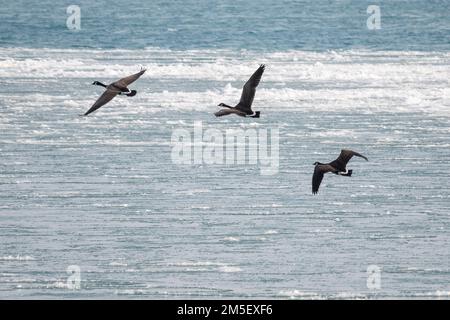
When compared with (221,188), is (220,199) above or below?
above

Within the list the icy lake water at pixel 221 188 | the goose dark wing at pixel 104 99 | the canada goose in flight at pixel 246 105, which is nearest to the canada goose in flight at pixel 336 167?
the icy lake water at pixel 221 188

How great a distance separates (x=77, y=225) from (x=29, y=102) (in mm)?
9479

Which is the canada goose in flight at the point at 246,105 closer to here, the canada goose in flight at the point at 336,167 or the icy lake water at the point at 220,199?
the canada goose in flight at the point at 336,167

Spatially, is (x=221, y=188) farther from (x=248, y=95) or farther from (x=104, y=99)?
(x=104, y=99)

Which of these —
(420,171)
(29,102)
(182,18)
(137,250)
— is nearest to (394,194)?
(420,171)

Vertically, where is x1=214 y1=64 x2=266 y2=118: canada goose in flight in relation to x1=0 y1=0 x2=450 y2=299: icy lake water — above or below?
above

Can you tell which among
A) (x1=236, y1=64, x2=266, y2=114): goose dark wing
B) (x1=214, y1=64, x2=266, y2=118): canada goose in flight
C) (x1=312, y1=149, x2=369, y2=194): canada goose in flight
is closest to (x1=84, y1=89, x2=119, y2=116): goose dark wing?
(x1=214, y1=64, x2=266, y2=118): canada goose in flight

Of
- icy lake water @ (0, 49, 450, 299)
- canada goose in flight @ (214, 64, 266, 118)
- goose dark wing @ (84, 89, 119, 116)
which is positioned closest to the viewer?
icy lake water @ (0, 49, 450, 299)

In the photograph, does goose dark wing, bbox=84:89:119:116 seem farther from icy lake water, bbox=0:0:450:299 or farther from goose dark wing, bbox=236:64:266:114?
goose dark wing, bbox=236:64:266:114

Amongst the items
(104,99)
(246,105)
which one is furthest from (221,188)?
(104,99)

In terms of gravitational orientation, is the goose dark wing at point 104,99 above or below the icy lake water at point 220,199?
above

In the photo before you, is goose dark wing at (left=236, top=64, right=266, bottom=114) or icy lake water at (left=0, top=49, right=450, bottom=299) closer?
icy lake water at (left=0, top=49, right=450, bottom=299)

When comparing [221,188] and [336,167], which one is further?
[221,188]
